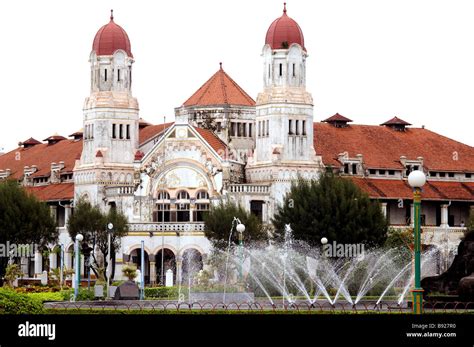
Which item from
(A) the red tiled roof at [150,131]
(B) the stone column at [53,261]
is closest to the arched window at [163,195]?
(A) the red tiled roof at [150,131]

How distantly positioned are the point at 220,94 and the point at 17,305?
82164 millimetres

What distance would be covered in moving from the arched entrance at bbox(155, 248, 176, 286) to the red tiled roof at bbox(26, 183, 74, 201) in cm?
1148

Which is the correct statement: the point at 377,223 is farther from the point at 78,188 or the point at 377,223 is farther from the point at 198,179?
the point at 78,188

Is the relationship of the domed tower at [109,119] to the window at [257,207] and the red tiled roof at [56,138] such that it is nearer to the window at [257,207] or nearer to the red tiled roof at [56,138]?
the window at [257,207]

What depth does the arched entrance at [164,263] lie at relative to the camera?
122 meters

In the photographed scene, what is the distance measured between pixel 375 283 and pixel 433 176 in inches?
1827

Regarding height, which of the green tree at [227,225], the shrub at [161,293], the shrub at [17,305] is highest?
the green tree at [227,225]

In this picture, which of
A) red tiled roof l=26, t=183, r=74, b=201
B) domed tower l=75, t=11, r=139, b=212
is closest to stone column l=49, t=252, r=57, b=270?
red tiled roof l=26, t=183, r=74, b=201

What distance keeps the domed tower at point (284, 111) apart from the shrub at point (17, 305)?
70.2 m

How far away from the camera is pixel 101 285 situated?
3342 inches
